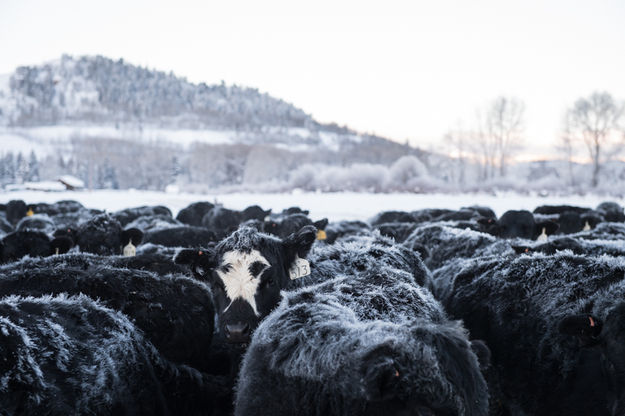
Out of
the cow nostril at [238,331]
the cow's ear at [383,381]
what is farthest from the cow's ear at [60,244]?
the cow's ear at [383,381]

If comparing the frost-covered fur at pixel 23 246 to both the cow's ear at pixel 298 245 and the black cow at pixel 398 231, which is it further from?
the black cow at pixel 398 231

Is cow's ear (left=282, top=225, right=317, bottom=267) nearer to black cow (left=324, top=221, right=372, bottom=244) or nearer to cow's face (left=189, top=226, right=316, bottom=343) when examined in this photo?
cow's face (left=189, top=226, right=316, bottom=343)

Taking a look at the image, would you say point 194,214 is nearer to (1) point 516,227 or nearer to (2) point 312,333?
(1) point 516,227

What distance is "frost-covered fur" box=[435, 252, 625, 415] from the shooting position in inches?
116

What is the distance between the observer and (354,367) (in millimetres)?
2010

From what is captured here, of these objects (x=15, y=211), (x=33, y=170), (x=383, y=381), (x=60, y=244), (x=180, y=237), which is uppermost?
(x=33, y=170)

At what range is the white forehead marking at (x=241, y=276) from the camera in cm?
402

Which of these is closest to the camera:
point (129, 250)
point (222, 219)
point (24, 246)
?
point (24, 246)

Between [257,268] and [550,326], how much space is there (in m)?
2.33

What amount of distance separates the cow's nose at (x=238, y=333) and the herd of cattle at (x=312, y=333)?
0.04 feet

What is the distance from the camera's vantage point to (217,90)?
188375mm

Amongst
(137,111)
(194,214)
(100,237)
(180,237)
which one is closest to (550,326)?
(100,237)

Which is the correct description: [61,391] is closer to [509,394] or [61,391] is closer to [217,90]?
[509,394]

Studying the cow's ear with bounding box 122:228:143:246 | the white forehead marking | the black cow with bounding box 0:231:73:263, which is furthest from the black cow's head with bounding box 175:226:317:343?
the black cow with bounding box 0:231:73:263
